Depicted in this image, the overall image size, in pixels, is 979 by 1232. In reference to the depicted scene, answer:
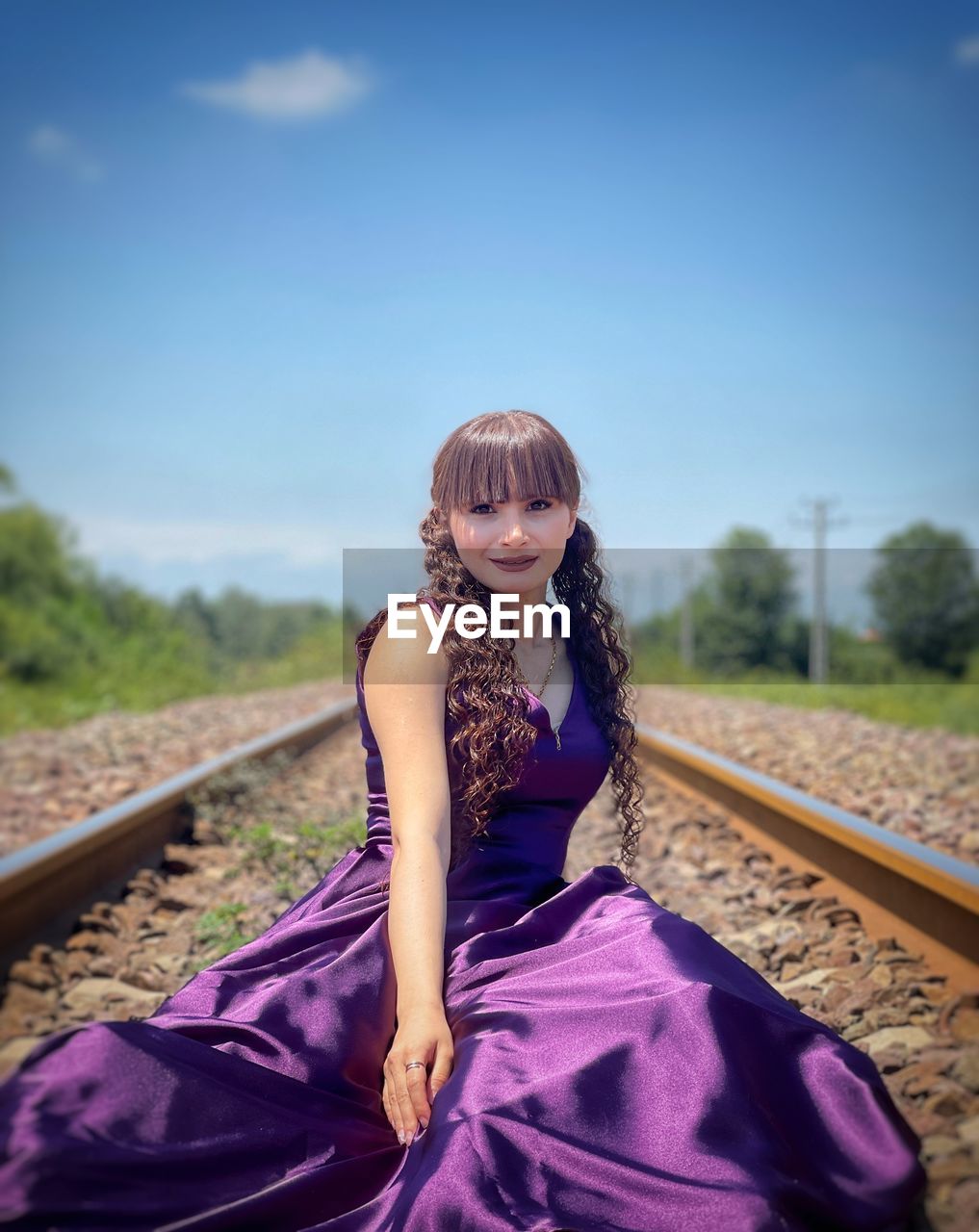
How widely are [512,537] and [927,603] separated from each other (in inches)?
2104

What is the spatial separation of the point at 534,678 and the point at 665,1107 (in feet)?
2.91

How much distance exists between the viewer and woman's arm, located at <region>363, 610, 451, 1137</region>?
1683 millimetres

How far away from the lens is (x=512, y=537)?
6.79ft

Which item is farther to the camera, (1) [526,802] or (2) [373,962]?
(1) [526,802]

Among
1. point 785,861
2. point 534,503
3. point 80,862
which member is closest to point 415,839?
point 534,503

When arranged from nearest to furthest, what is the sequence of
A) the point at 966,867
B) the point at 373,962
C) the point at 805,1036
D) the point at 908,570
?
1. the point at 805,1036
2. the point at 373,962
3. the point at 966,867
4. the point at 908,570

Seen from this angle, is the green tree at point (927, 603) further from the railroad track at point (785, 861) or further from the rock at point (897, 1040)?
the rock at point (897, 1040)

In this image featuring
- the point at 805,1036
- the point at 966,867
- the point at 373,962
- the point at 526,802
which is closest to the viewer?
the point at 805,1036

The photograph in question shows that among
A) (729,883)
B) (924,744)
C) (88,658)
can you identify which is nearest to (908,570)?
(88,658)

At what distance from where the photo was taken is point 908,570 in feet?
175

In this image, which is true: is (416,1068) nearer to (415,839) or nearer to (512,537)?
(415,839)

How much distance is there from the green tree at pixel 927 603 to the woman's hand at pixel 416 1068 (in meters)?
46.4

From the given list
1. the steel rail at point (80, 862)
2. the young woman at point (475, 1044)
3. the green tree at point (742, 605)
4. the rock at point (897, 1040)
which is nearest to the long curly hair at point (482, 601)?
the young woman at point (475, 1044)

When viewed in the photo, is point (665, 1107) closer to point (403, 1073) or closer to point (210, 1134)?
point (403, 1073)
